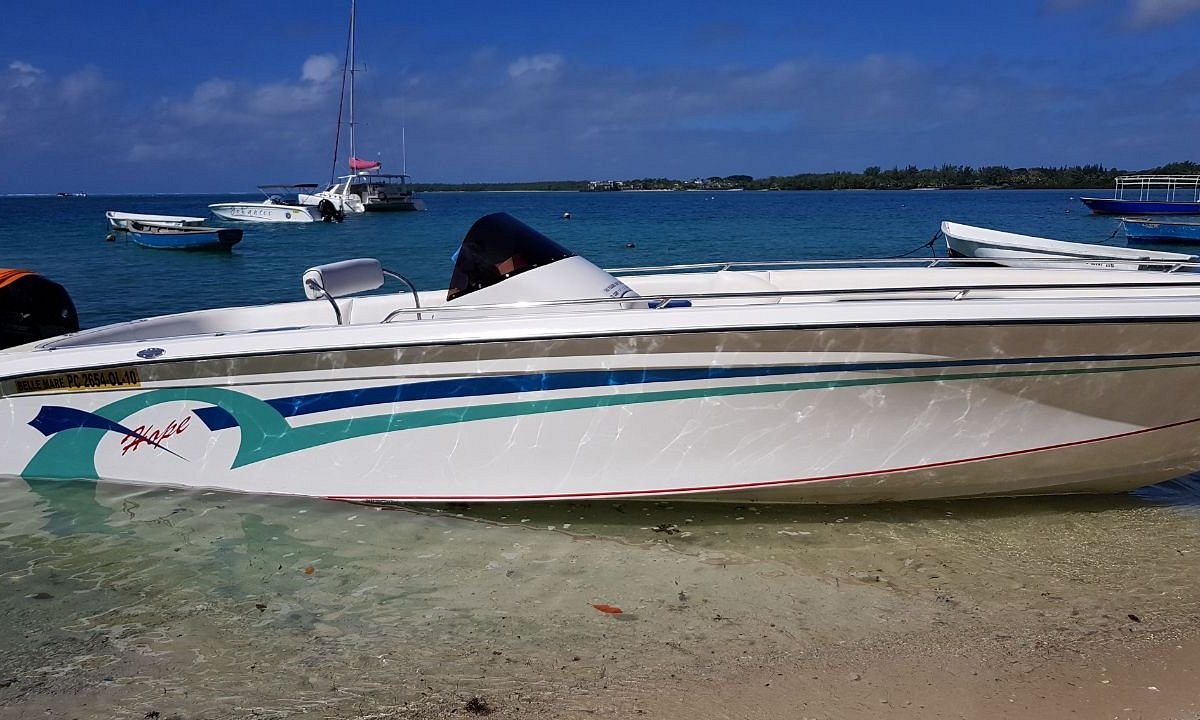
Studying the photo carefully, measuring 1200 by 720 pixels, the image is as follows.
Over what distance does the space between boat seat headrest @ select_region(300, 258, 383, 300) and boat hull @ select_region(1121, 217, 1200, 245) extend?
23.6m

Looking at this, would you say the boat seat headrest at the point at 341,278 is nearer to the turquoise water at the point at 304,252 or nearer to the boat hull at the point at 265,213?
the turquoise water at the point at 304,252

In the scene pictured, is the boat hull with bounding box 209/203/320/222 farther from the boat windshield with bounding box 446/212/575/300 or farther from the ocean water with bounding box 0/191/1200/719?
the boat windshield with bounding box 446/212/575/300

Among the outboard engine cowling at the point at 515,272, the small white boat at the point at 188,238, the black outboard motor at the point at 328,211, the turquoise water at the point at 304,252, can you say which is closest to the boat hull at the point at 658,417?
the outboard engine cowling at the point at 515,272

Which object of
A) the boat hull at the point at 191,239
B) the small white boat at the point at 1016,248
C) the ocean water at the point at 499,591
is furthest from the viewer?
the boat hull at the point at 191,239

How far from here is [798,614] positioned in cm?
341

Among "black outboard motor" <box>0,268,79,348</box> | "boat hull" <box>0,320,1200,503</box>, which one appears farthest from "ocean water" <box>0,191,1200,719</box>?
"black outboard motor" <box>0,268,79,348</box>

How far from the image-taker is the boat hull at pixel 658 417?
12.6 feet

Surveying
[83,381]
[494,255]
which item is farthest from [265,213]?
[494,255]

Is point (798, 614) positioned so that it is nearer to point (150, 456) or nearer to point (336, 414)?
point (336, 414)

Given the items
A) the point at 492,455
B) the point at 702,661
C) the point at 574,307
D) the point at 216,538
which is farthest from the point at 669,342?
the point at 216,538

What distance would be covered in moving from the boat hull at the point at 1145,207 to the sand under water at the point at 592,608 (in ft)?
103

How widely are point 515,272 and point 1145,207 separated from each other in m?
34.8

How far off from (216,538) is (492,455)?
1.45 meters

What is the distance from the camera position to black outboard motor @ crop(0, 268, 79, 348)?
493 centimetres
